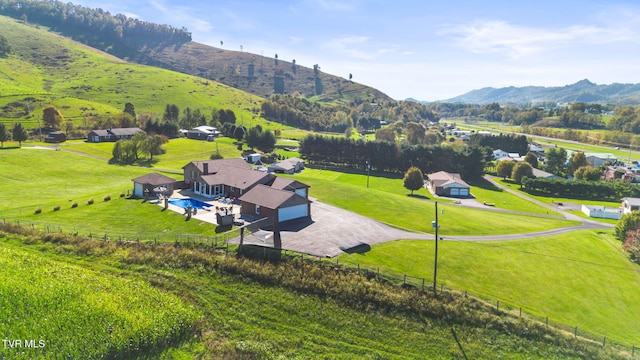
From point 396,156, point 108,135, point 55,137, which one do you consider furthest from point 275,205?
point 55,137

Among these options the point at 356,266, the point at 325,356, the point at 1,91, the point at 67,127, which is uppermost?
the point at 1,91

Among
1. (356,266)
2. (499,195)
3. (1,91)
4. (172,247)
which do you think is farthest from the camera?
(1,91)

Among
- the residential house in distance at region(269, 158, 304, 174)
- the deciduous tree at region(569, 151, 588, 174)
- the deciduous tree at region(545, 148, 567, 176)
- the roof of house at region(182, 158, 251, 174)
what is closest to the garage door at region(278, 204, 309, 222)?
the roof of house at region(182, 158, 251, 174)

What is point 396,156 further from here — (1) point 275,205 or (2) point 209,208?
(1) point 275,205

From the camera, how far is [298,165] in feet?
334

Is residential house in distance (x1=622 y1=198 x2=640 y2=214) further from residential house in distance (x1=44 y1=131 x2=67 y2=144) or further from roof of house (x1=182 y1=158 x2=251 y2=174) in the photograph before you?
residential house in distance (x1=44 y1=131 x2=67 y2=144)

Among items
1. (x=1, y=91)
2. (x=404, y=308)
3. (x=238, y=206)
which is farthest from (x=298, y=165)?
(x=1, y=91)

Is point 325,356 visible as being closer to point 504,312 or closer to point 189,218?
point 504,312

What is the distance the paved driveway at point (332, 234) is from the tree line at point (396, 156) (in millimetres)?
58549

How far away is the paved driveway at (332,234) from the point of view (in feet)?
131

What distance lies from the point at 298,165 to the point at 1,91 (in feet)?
398

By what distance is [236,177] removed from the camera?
60.7 metres

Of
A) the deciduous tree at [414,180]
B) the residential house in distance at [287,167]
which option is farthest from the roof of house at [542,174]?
→ the residential house in distance at [287,167]

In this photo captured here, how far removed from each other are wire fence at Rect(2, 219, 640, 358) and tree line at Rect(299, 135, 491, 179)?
74071mm
